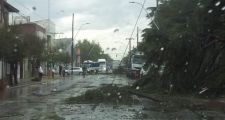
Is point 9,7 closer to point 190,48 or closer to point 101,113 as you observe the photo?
point 190,48

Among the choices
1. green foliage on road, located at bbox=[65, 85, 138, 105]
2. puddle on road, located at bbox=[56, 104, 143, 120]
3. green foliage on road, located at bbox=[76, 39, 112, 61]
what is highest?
green foliage on road, located at bbox=[76, 39, 112, 61]

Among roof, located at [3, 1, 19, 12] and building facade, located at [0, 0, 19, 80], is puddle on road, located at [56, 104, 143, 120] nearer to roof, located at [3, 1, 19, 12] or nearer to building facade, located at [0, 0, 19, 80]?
building facade, located at [0, 0, 19, 80]

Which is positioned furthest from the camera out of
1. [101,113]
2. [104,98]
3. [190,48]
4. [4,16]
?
[4,16]

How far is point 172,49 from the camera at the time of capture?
30.8 m

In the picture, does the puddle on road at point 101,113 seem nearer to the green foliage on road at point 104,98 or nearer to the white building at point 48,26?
the green foliage on road at point 104,98

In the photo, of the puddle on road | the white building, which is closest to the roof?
the puddle on road

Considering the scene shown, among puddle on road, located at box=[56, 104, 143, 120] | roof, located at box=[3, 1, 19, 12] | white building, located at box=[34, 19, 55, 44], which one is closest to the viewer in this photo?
puddle on road, located at box=[56, 104, 143, 120]

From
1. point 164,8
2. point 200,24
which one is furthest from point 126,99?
point 164,8

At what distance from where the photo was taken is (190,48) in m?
30.1

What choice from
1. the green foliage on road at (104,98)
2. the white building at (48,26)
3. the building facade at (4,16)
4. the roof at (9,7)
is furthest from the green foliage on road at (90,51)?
the green foliage on road at (104,98)

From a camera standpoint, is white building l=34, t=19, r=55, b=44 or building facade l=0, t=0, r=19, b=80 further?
white building l=34, t=19, r=55, b=44

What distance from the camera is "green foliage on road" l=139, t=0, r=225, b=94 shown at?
28.0 m

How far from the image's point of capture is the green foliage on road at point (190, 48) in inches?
1101

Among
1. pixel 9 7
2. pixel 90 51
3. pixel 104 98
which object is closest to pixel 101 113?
pixel 104 98
